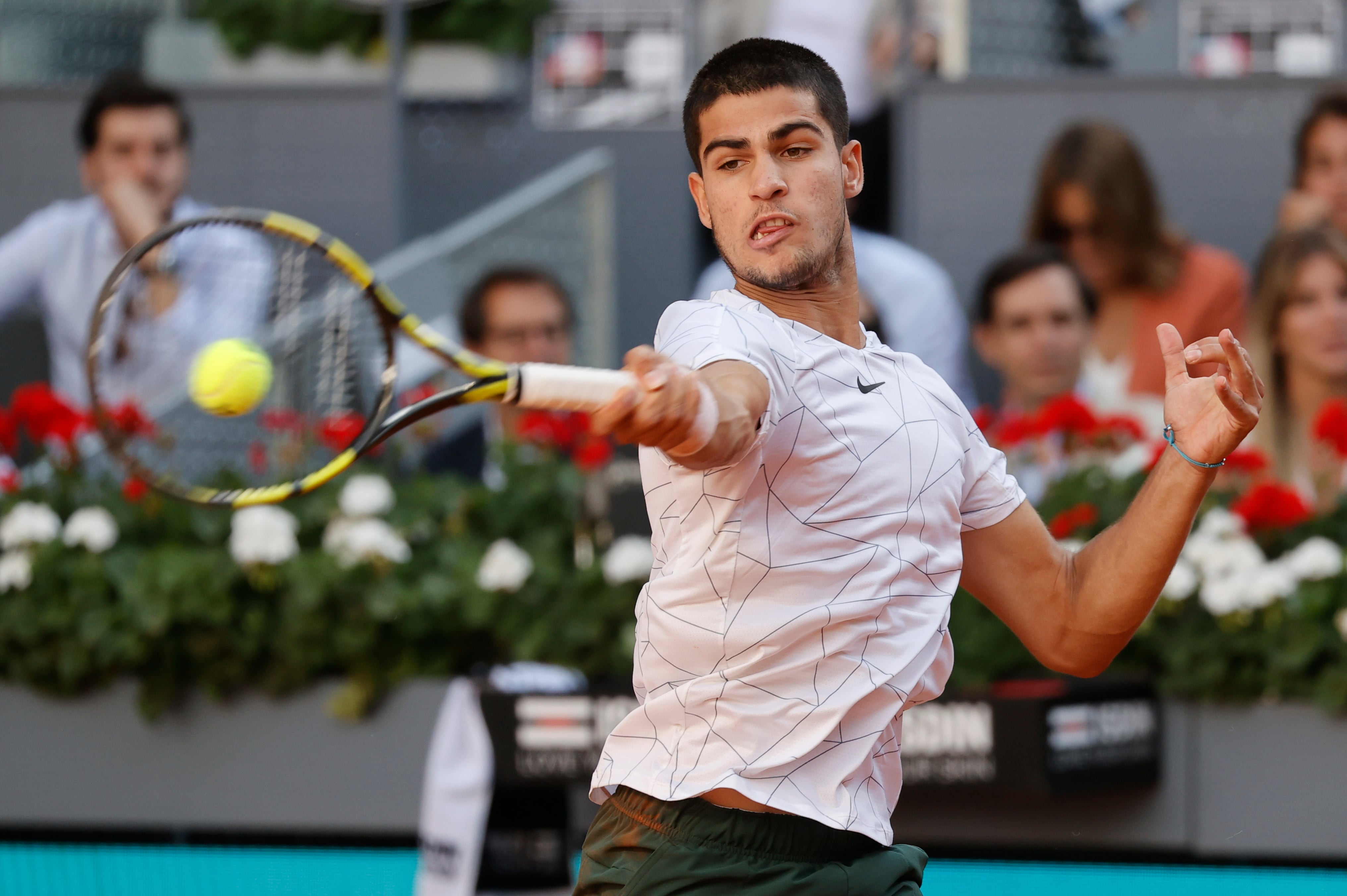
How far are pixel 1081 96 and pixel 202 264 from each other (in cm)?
352

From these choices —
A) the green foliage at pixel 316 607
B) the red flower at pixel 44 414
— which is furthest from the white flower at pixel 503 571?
the red flower at pixel 44 414

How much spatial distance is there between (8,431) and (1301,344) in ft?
12.9

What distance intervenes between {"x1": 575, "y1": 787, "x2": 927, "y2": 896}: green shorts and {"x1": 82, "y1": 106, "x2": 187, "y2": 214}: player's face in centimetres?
448

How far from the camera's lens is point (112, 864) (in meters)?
4.31

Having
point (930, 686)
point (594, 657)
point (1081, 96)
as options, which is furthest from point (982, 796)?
point (1081, 96)

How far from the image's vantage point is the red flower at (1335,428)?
4020 millimetres

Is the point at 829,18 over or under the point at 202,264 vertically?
over

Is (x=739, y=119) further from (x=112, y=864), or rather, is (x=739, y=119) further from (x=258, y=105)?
(x=258, y=105)

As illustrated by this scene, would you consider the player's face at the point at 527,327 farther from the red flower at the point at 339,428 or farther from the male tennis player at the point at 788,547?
the male tennis player at the point at 788,547

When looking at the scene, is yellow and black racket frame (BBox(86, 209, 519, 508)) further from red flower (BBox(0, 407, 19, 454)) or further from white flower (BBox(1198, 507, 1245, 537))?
white flower (BBox(1198, 507, 1245, 537))

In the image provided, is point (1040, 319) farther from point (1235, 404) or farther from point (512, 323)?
point (1235, 404)

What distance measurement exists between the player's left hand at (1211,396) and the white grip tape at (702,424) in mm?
711

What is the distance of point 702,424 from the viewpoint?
1.60 m

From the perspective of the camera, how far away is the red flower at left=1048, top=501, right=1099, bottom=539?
403cm
